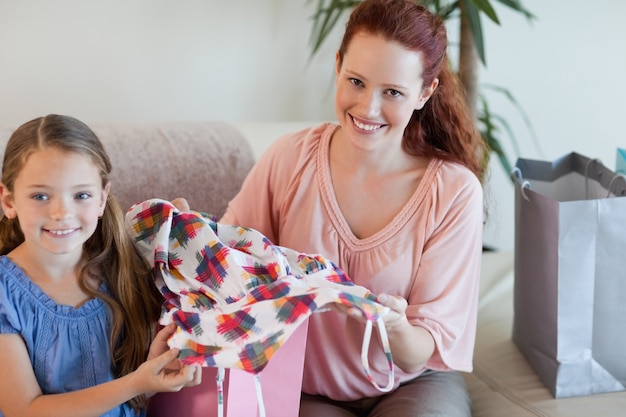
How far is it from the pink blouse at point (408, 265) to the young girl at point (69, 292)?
1.13ft

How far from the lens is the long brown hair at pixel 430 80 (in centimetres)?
141

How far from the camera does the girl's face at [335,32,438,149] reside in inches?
54.9

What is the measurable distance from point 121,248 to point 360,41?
54 cm

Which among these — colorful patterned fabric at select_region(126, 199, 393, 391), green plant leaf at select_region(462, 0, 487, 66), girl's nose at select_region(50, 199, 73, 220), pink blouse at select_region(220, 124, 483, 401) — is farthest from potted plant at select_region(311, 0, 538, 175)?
girl's nose at select_region(50, 199, 73, 220)

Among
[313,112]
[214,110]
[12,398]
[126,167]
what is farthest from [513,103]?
[12,398]

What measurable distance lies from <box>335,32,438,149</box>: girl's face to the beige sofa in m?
0.47

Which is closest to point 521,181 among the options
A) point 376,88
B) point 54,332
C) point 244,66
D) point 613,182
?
point 613,182

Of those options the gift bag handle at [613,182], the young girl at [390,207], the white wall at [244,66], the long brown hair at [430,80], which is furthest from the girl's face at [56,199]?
the gift bag handle at [613,182]

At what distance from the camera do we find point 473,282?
1.52 meters

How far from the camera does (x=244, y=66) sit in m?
2.26

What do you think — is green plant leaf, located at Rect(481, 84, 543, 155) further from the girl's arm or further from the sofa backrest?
the girl's arm

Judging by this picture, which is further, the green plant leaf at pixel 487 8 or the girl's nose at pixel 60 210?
the green plant leaf at pixel 487 8

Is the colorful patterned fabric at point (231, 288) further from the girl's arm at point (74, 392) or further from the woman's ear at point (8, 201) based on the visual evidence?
the woman's ear at point (8, 201)

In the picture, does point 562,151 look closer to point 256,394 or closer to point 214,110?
point 214,110
